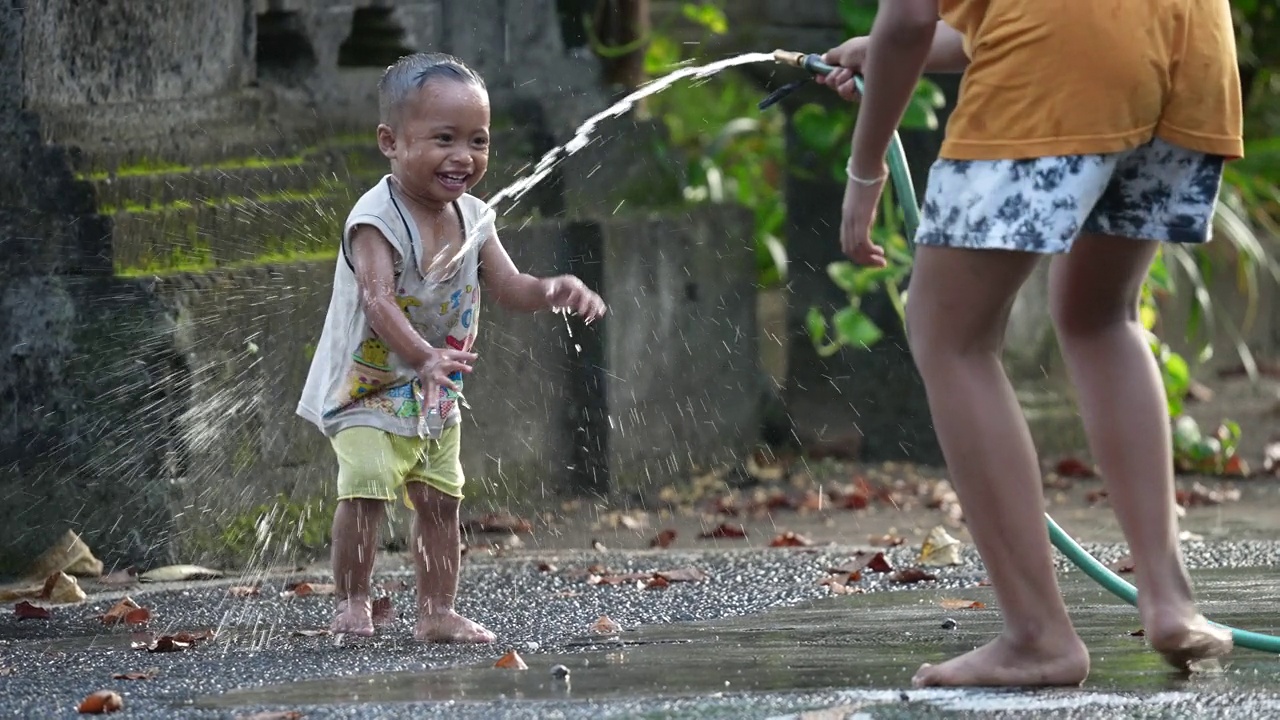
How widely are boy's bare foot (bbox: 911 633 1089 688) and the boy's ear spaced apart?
69.3 inches

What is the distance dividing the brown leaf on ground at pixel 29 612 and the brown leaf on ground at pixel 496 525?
1796 millimetres

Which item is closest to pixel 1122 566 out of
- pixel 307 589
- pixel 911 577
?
pixel 911 577

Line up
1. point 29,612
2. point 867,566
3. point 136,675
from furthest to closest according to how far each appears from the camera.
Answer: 1. point 867,566
2. point 29,612
3. point 136,675

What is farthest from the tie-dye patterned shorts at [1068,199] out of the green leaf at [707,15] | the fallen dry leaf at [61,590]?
the green leaf at [707,15]

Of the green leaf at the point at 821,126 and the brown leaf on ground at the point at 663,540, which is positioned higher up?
the green leaf at the point at 821,126

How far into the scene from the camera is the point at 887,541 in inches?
225

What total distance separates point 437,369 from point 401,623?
80 centimetres

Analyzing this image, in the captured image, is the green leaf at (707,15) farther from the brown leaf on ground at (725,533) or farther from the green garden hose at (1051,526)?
the green garden hose at (1051,526)

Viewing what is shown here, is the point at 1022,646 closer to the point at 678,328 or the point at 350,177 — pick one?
the point at 350,177

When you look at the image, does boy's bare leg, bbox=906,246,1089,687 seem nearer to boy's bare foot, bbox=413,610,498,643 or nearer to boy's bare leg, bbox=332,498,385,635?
A: boy's bare foot, bbox=413,610,498,643

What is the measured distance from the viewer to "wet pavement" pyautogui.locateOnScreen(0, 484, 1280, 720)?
9.96 ft

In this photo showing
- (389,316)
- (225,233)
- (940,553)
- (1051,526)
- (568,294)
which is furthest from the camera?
(225,233)

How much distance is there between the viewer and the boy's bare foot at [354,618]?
13.4 feet

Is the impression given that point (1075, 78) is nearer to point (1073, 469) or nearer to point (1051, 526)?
point (1051, 526)
